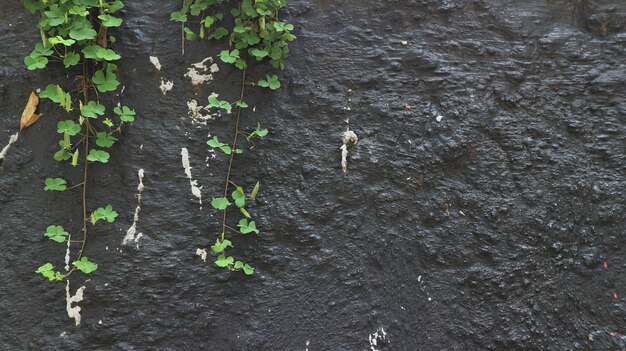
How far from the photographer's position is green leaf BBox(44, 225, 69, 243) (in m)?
2.04

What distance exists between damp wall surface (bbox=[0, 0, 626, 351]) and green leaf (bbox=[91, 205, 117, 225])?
0.15ft

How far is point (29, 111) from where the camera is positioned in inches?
82.9

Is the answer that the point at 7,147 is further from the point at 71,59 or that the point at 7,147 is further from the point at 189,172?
the point at 189,172

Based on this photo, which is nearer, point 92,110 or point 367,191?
point 92,110

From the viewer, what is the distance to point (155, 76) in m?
2.19

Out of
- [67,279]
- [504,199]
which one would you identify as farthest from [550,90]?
[67,279]

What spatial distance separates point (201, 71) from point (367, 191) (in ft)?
2.34

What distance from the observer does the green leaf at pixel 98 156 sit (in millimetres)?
2043

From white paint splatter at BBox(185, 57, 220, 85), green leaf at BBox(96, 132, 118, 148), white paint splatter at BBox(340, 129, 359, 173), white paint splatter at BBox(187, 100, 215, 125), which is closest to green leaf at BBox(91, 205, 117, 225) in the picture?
green leaf at BBox(96, 132, 118, 148)

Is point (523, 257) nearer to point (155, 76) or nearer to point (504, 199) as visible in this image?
point (504, 199)

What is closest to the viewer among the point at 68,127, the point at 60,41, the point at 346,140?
the point at 60,41

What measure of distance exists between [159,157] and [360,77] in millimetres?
756

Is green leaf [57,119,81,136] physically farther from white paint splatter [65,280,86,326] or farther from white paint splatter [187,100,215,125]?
white paint splatter [65,280,86,326]

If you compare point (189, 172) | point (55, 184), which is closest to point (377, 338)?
point (189, 172)
